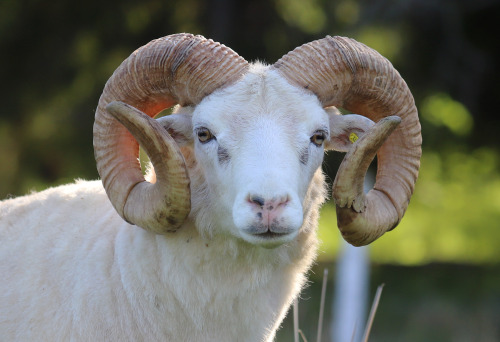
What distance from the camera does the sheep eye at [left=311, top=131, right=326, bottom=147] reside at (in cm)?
540

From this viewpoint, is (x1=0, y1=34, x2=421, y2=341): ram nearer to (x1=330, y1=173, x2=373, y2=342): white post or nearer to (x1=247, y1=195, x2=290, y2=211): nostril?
(x1=247, y1=195, x2=290, y2=211): nostril

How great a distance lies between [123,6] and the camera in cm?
1680

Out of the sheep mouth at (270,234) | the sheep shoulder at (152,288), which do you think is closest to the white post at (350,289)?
the sheep shoulder at (152,288)

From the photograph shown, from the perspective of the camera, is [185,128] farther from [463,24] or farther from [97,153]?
[463,24]

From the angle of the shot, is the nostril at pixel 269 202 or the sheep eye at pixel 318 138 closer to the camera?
the nostril at pixel 269 202

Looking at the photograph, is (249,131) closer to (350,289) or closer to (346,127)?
(346,127)

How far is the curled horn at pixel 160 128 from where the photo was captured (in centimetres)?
518

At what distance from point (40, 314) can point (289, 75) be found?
7.75 feet

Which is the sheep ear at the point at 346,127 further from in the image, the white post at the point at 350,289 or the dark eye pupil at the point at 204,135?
the white post at the point at 350,289

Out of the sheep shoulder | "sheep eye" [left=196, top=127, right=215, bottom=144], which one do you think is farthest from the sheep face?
the sheep shoulder

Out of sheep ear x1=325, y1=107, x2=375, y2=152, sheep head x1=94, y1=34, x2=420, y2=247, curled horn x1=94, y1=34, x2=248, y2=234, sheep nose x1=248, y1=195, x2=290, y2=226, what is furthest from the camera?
sheep ear x1=325, y1=107, x2=375, y2=152

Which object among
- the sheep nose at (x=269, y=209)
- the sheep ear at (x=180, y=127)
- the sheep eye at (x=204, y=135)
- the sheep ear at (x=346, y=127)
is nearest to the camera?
the sheep nose at (x=269, y=209)

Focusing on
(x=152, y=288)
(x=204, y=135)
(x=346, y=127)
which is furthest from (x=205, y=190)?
(x=346, y=127)

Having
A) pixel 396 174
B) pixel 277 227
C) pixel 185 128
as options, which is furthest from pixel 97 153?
pixel 396 174
